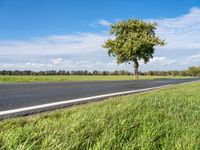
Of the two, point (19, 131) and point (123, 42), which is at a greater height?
point (123, 42)

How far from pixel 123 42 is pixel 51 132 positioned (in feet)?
120

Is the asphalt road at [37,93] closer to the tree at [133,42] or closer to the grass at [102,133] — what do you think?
the grass at [102,133]

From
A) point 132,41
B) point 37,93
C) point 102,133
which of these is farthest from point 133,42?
point 102,133

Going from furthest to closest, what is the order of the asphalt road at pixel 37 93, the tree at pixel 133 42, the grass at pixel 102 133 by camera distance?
the tree at pixel 133 42, the asphalt road at pixel 37 93, the grass at pixel 102 133

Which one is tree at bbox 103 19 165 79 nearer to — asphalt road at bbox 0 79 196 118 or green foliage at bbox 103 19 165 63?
green foliage at bbox 103 19 165 63

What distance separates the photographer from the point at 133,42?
1523 inches

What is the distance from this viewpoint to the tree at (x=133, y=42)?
38.4 metres

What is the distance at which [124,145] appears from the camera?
372 centimetres

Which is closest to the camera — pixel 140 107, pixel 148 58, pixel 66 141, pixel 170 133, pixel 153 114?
pixel 66 141

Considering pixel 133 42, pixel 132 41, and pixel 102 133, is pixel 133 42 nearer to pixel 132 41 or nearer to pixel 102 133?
pixel 132 41

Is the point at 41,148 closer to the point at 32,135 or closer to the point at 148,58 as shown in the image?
the point at 32,135

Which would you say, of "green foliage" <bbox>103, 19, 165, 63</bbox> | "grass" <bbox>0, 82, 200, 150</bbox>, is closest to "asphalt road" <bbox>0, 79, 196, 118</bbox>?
"grass" <bbox>0, 82, 200, 150</bbox>

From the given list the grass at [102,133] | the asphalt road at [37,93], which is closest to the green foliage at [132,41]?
the asphalt road at [37,93]

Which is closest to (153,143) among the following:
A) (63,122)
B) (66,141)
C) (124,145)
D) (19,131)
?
(124,145)
